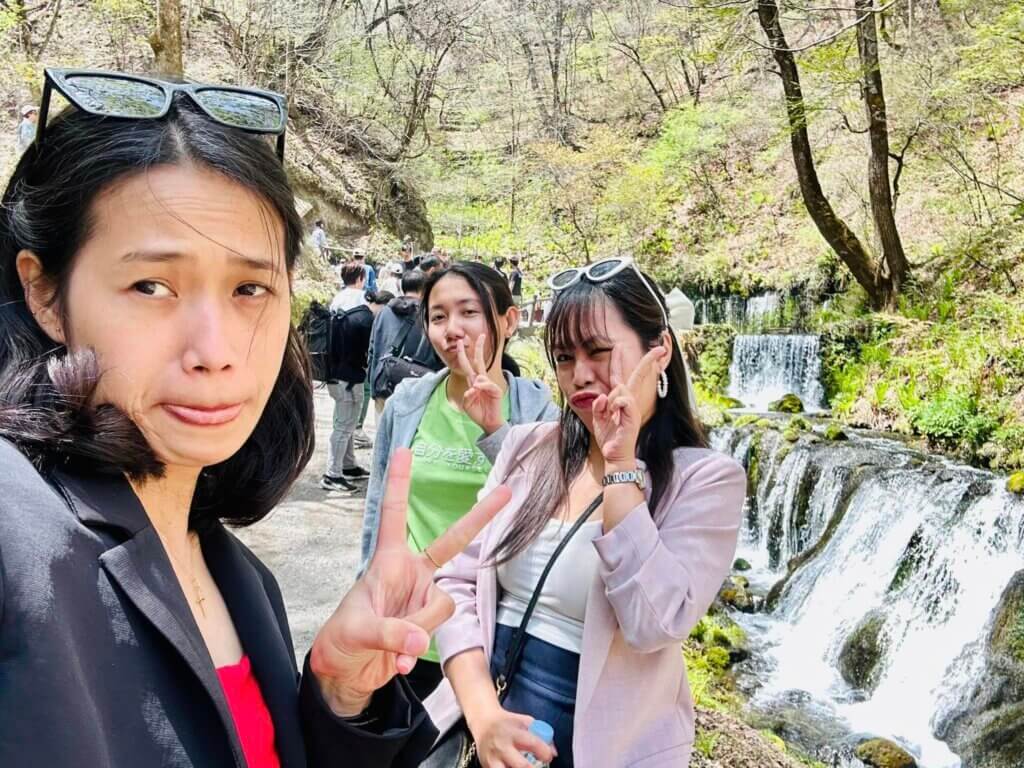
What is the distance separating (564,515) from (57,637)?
1.28 metres

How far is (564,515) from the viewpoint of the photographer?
1.79 meters

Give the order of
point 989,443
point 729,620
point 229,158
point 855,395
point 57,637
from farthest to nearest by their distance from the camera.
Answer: point 855,395
point 989,443
point 729,620
point 229,158
point 57,637

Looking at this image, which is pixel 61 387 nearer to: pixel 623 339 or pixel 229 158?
pixel 229 158

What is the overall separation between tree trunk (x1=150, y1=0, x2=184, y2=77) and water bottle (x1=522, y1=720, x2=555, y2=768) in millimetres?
6704

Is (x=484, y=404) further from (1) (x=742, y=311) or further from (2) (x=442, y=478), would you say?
(1) (x=742, y=311)

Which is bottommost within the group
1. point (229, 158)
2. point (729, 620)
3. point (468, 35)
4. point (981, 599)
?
point (729, 620)

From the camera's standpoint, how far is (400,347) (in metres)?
5.04

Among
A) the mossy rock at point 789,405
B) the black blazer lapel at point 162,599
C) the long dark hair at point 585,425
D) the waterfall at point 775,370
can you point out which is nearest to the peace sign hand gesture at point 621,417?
the long dark hair at point 585,425

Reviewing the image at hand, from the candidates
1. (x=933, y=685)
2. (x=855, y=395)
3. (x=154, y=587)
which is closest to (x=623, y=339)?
(x=154, y=587)

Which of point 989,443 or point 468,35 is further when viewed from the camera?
point 468,35

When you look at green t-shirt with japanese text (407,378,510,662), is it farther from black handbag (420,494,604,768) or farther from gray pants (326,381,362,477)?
gray pants (326,381,362,477)

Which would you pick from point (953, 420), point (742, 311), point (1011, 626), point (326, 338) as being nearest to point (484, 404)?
point (326, 338)

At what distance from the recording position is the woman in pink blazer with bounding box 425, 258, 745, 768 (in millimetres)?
1508

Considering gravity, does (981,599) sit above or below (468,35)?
below
